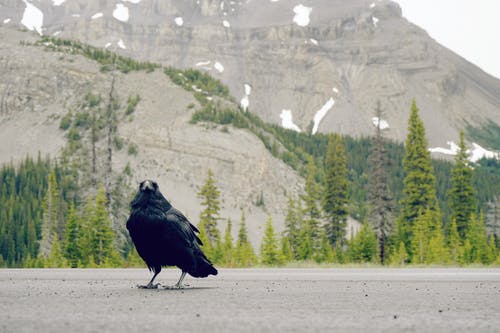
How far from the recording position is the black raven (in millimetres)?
9914

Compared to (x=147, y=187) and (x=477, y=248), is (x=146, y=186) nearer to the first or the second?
(x=147, y=187)

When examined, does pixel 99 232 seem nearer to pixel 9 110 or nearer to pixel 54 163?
pixel 54 163

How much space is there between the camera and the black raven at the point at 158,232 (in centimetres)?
991

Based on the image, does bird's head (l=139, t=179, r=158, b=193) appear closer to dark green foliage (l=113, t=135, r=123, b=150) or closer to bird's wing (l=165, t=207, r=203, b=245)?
bird's wing (l=165, t=207, r=203, b=245)

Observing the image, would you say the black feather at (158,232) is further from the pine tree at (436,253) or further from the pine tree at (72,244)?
the pine tree at (72,244)

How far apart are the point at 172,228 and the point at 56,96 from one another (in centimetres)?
11795

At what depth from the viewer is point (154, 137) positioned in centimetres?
10106

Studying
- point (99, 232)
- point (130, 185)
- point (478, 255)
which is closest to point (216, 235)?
point (99, 232)

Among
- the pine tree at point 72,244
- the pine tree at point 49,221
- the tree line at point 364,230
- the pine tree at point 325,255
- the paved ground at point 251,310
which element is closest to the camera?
the paved ground at point 251,310

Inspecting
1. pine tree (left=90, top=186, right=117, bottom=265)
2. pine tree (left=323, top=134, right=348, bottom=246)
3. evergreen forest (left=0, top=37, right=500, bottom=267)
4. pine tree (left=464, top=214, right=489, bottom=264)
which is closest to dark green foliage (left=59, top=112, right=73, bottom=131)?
evergreen forest (left=0, top=37, right=500, bottom=267)

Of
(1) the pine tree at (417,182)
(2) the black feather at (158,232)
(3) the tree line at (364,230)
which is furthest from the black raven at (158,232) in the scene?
(1) the pine tree at (417,182)

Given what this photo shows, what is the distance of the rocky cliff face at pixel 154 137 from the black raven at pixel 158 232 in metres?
67.7

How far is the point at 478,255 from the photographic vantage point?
3938 centimetres

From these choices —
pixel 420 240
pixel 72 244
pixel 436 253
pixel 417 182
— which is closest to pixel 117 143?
pixel 72 244
